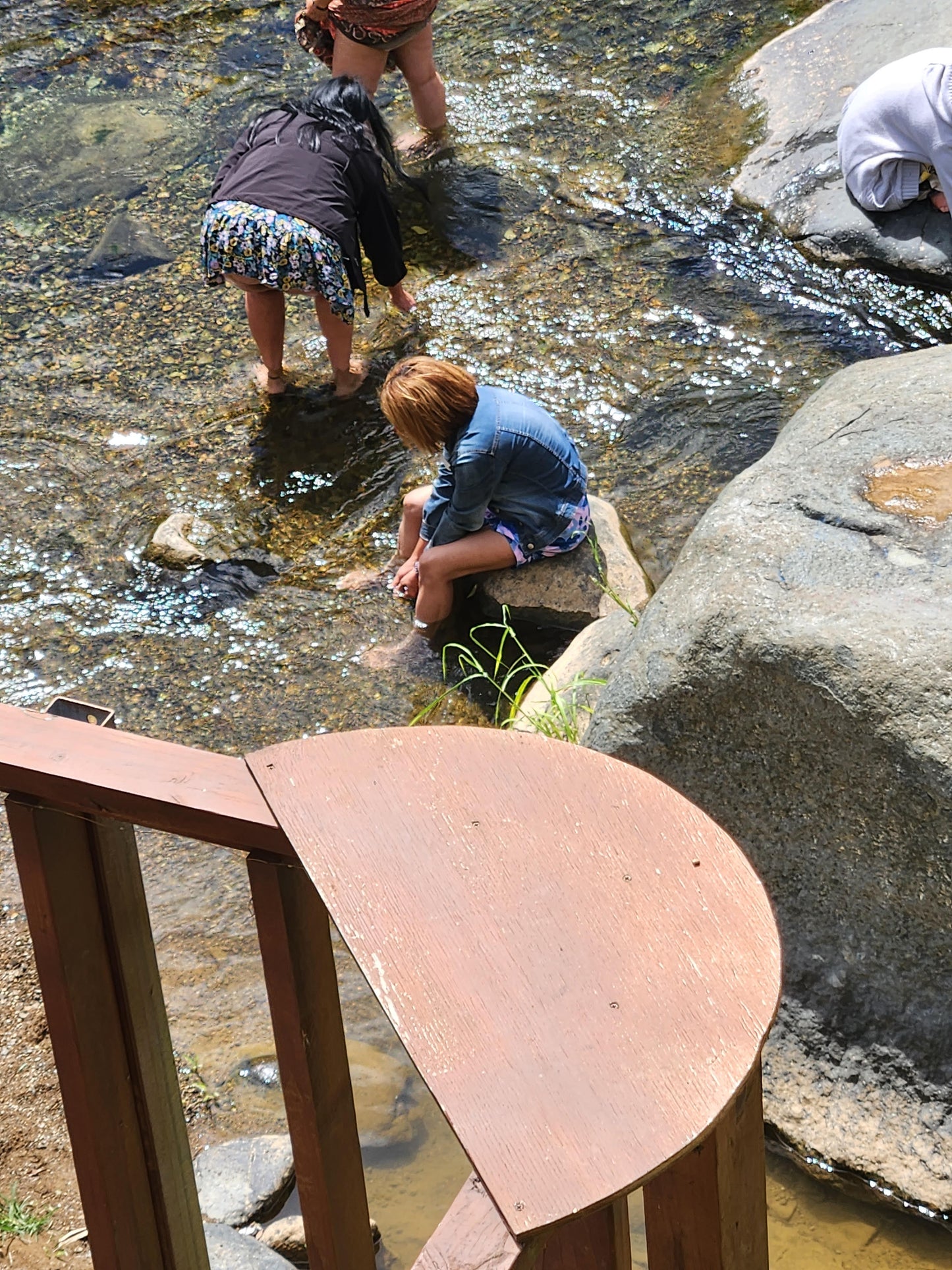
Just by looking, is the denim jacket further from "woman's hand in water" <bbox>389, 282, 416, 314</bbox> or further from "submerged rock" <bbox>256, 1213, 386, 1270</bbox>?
"submerged rock" <bbox>256, 1213, 386, 1270</bbox>

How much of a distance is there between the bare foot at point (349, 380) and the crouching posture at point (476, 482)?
3.41 feet

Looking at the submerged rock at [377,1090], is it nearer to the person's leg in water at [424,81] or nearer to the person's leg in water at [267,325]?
the person's leg in water at [267,325]

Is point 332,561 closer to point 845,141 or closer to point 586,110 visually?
point 845,141

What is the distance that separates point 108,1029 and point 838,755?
1582 millimetres

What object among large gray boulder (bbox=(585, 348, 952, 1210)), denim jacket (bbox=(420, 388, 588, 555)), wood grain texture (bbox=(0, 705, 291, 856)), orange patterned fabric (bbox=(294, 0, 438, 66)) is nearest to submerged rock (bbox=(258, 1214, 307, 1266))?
large gray boulder (bbox=(585, 348, 952, 1210))

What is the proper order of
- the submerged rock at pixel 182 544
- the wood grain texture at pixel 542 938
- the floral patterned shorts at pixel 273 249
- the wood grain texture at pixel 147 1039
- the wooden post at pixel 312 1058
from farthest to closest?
the floral patterned shorts at pixel 273 249, the submerged rock at pixel 182 544, the wood grain texture at pixel 147 1039, the wooden post at pixel 312 1058, the wood grain texture at pixel 542 938

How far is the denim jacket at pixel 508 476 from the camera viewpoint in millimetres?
3738

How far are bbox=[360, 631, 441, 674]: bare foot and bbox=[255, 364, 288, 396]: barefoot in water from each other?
148 centimetres

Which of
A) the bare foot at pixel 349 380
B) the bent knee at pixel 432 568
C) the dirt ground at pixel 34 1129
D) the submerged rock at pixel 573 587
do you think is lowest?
the dirt ground at pixel 34 1129

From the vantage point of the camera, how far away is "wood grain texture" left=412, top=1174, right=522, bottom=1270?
31.5 inches

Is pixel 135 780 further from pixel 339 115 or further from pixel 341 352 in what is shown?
pixel 339 115

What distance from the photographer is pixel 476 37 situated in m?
7.05

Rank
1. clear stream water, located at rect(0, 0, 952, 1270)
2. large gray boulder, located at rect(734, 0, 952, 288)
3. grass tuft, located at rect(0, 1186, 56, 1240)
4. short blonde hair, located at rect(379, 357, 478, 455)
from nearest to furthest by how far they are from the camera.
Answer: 1. grass tuft, located at rect(0, 1186, 56, 1240)
2. clear stream water, located at rect(0, 0, 952, 1270)
3. short blonde hair, located at rect(379, 357, 478, 455)
4. large gray boulder, located at rect(734, 0, 952, 288)

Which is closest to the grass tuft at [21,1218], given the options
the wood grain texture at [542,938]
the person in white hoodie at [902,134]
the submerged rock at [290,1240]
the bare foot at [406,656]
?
the submerged rock at [290,1240]
